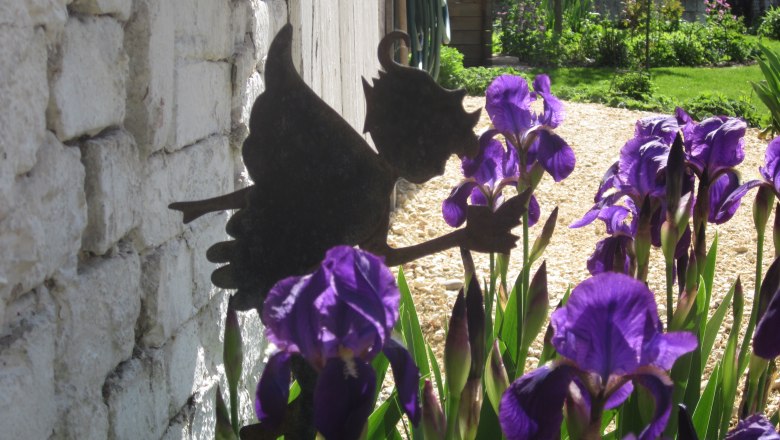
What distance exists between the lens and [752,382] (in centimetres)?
140

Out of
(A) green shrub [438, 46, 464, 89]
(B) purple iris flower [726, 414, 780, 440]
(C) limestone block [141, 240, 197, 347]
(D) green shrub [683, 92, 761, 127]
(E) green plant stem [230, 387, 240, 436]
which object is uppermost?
(B) purple iris flower [726, 414, 780, 440]

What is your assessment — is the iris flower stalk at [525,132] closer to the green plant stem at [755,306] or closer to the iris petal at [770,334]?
the green plant stem at [755,306]

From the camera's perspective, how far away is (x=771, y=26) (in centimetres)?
1464

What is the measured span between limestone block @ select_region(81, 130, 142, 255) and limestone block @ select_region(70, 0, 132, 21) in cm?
16

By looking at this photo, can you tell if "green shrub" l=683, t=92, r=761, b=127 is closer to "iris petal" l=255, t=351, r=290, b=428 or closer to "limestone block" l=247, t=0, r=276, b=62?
"limestone block" l=247, t=0, r=276, b=62

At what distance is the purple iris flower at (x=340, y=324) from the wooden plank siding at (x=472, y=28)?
32.5ft

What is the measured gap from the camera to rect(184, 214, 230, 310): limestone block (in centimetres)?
154

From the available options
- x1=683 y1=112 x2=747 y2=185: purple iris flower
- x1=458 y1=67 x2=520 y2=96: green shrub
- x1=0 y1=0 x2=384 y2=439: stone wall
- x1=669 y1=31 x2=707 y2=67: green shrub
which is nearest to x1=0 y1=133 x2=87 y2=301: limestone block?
x1=0 y1=0 x2=384 y2=439: stone wall

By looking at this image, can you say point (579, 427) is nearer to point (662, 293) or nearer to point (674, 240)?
point (674, 240)

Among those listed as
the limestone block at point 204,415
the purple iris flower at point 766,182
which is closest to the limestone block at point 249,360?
the limestone block at point 204,415

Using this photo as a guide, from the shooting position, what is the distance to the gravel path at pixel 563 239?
11.1ft

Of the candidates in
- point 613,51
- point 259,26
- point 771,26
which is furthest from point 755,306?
point 771,26

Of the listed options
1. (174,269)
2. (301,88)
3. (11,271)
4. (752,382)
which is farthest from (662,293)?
(11,271)

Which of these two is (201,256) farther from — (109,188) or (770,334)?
(770,334)
